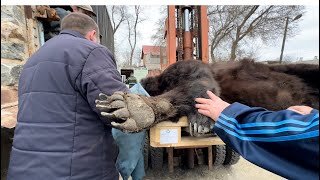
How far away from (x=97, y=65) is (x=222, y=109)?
779 millimetres

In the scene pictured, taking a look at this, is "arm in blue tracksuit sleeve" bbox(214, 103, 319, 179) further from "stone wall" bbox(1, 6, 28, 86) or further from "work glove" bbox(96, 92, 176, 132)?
"stone wall" bbox(1, 6, 28, 86)

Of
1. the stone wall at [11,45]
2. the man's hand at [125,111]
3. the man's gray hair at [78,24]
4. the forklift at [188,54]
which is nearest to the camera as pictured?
the man's hand at [125,111]

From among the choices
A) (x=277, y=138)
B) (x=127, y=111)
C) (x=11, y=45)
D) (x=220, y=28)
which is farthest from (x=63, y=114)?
(x=220, y=28)

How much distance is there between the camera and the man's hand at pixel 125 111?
1250 millimetres

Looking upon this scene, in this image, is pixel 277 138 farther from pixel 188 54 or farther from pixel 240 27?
pixel 240 27

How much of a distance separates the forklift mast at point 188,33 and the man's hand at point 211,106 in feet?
10.2

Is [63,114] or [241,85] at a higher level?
[241,85]

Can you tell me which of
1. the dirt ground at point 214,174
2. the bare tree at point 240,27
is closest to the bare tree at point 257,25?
the bare tree at point 240,27

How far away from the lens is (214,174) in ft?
13.8

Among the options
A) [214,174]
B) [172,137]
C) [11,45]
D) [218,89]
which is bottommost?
[214,174]

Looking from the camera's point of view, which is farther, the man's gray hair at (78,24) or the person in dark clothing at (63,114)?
the man's gray hair at (78,24)

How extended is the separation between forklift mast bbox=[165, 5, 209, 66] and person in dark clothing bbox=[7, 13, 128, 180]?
121 inches

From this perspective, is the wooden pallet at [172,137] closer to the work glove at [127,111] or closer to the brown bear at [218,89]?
the brown bear at [218,89]

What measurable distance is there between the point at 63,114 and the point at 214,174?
3.12m
